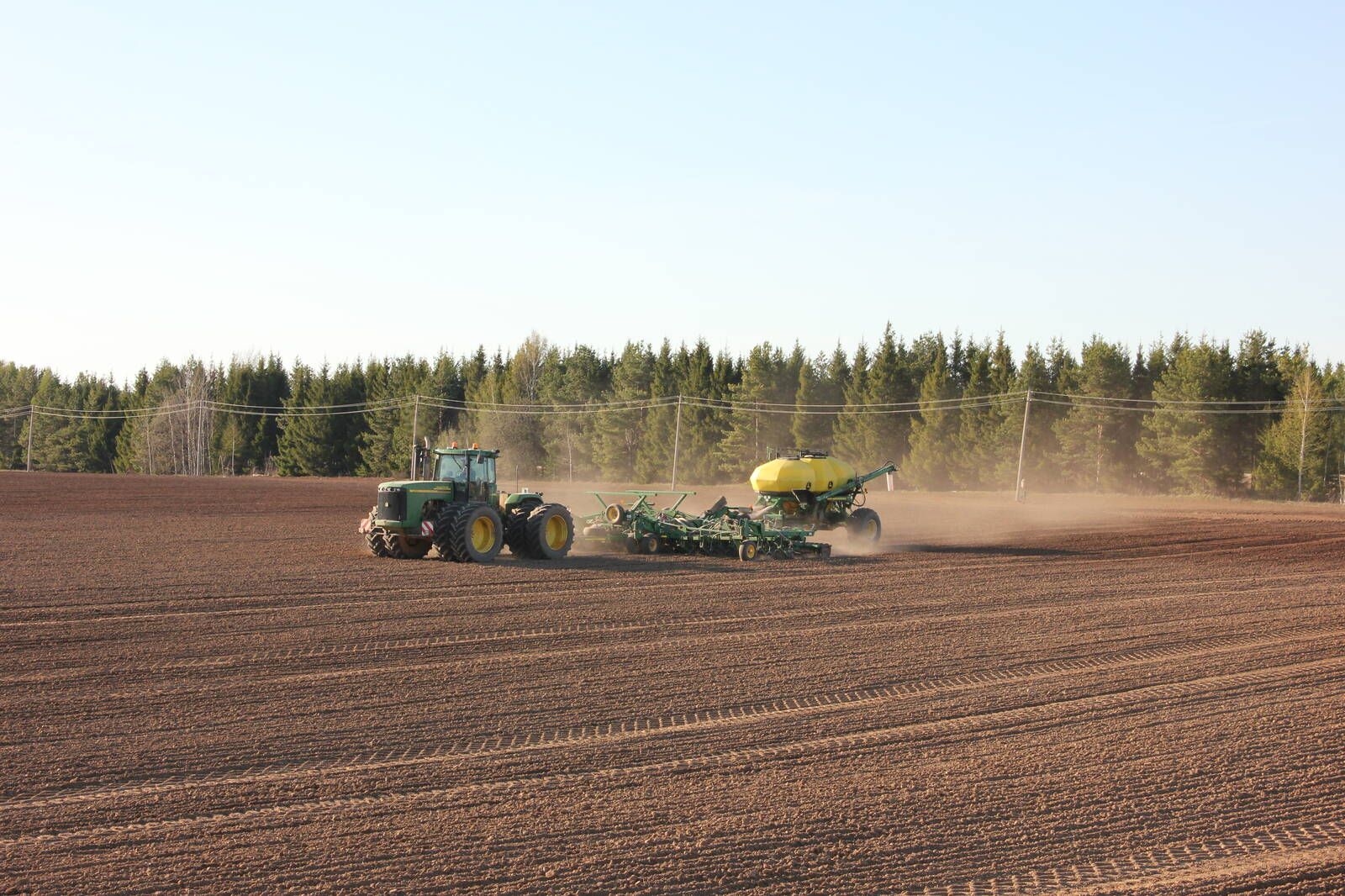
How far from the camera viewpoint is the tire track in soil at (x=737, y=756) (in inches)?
289

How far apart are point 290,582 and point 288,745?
9.76 m

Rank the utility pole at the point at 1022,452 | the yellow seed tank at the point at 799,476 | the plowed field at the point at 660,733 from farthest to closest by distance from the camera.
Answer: the utility pole at the point at 1022,452 → the yellow seed tank at the point at 799,476 → the plowed field at the point at 660,733

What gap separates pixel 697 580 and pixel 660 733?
33.2 ft

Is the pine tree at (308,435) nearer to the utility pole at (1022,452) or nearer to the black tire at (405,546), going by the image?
the utility pole at (1022,452)

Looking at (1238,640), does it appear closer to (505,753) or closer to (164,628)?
(505,753)

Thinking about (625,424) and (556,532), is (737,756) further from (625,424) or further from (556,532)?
(625,424)

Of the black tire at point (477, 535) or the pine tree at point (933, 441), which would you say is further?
the pine tree at point (933, 441)

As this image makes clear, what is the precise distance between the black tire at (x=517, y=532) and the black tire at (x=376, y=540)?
7.43 feet

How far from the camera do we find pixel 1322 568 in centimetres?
2369

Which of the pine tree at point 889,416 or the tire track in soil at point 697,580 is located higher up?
the pine tree at point 889,416

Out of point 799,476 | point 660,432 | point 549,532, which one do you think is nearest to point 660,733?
point 549,532

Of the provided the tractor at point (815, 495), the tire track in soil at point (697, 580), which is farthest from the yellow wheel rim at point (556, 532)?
the tractor at point (815, 495)

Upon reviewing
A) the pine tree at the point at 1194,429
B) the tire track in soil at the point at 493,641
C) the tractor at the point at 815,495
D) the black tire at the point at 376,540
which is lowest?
the tire track in soil at the point at 493,641

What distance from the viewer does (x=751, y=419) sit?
70.6 m
